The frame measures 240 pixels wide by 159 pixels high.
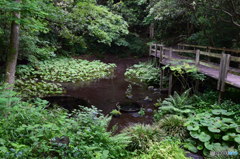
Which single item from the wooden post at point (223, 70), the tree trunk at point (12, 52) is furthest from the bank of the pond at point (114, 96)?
the tree trunk at point (12, 52)

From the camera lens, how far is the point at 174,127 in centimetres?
539

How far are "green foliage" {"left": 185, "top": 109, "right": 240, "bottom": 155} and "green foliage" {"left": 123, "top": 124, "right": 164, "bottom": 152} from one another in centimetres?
78

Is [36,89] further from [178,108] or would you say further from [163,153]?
[163,153]

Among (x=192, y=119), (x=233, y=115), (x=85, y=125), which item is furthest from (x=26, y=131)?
(x=233, y=115)

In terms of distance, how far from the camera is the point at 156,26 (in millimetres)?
20766

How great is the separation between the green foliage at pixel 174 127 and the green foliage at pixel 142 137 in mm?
389

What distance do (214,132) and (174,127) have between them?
106 centimetres

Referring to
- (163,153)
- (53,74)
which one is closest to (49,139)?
(163,153)

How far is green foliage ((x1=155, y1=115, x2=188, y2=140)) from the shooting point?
516 cm

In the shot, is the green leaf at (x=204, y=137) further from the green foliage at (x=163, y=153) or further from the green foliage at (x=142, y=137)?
the green foliage at (x=142, y=137)

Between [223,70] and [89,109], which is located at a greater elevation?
[223,70]

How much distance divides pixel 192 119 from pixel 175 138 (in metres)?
0.78

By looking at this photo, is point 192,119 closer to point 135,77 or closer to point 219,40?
point 219,40

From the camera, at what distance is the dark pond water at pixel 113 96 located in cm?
738
